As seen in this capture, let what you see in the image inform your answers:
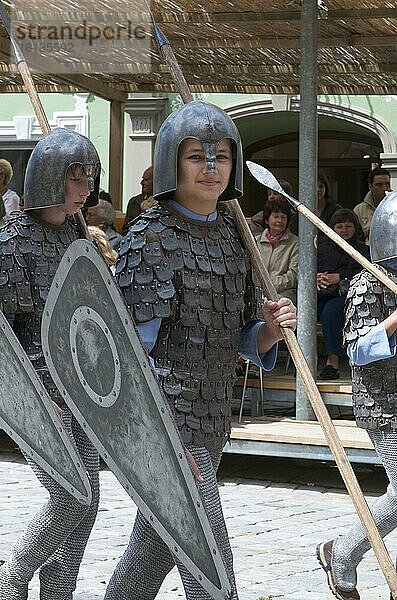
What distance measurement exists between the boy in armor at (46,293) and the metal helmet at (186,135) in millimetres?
724

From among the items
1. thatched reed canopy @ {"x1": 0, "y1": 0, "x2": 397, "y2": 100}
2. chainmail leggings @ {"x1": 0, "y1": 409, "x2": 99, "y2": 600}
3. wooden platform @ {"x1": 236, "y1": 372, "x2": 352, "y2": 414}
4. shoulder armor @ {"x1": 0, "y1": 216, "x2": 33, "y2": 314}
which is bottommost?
wooden platform @ {"x1": 236, "y1": 372, "x2": 352, "y2": 414}

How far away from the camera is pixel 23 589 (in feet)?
15.1

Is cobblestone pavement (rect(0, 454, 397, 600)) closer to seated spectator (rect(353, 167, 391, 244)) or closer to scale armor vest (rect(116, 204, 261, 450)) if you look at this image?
scale armor vest (rect(116, 204, 261, 450))

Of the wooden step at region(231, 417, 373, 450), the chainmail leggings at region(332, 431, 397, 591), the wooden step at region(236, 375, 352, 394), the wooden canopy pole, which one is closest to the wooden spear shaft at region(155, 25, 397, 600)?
the chainmail leggings at region(332, 431, 397, 591)

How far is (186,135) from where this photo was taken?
397 cm

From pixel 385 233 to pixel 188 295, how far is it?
1.32 meters

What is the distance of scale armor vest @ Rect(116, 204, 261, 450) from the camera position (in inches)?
156

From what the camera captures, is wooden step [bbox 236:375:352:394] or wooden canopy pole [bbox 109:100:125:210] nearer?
wooden step [bbox 236:375:352:394]

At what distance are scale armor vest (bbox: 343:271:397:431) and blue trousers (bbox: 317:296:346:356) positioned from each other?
394 cm

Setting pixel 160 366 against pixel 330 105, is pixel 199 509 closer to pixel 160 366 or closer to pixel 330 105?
pixel 160 366

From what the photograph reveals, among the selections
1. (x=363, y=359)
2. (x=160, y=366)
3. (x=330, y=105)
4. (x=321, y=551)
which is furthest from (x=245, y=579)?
(x=330, y=105)

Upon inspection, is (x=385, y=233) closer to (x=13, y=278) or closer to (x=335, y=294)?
(x=13, y=278)

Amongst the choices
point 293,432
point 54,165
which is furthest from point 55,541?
point 293,432

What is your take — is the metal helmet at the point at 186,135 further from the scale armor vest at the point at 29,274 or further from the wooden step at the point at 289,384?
the wooden step at the point at 289,384
